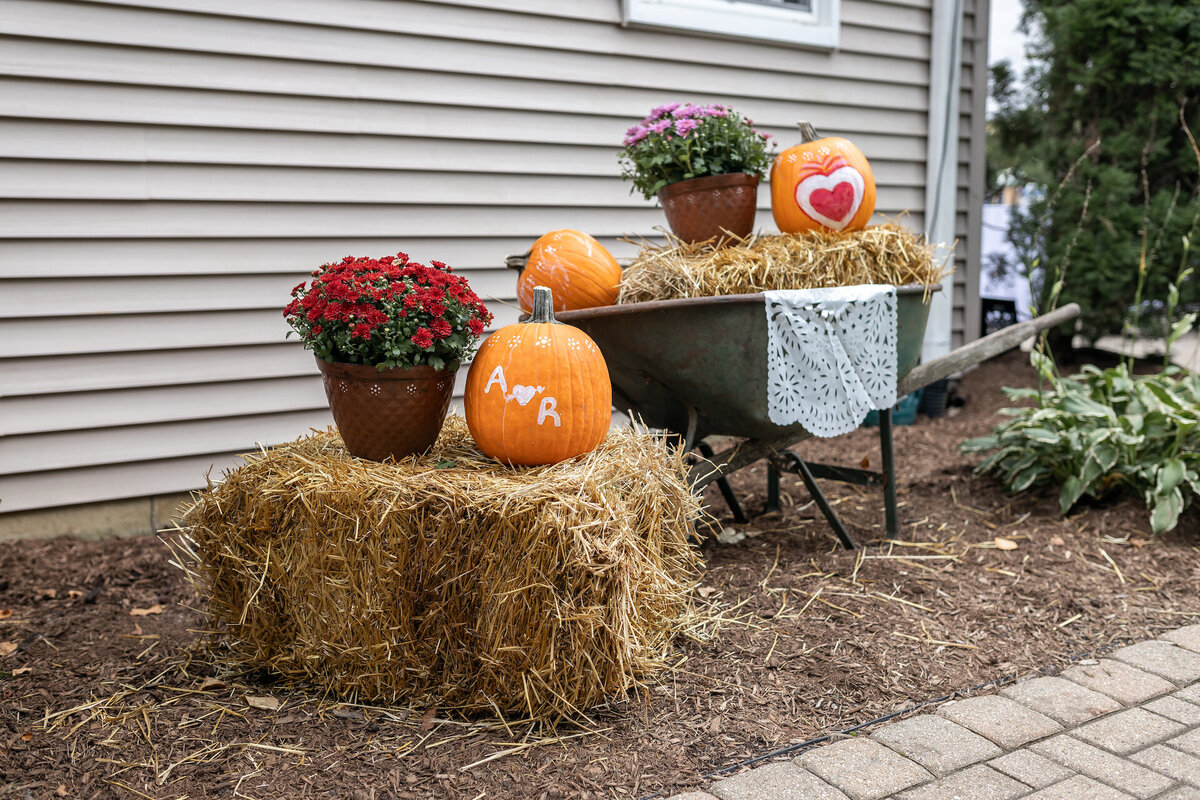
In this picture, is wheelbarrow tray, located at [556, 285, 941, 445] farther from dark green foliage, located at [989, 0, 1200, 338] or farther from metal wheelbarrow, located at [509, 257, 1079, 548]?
dark green foliage, located at [989, 0, 1200, 338]

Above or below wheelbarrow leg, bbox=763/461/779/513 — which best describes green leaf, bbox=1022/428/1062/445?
above

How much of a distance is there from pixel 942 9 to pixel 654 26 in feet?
6.23

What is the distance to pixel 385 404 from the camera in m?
1.90

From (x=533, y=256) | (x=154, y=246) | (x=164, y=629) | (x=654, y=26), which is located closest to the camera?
(x=164, y=629)

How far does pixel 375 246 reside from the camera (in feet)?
11.3

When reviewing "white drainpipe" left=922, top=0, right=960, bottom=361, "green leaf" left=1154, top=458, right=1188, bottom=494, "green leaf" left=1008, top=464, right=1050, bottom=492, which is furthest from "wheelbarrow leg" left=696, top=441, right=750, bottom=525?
"white drainpipe" left=922, top=0, right=960, bottom=361

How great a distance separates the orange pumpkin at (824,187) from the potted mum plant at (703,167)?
0.10m

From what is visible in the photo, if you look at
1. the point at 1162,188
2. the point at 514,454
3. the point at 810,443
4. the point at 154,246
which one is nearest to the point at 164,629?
the point at 514,454

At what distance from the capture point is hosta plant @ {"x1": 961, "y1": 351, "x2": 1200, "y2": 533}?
2996 mm

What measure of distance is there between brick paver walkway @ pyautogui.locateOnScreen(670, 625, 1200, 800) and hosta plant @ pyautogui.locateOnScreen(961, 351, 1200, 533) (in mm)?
1103

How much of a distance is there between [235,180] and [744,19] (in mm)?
2400

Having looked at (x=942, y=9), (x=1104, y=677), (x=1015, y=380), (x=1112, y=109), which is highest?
(x=942, y=9)

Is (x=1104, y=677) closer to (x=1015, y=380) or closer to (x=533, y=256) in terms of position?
(x=533, y=256)

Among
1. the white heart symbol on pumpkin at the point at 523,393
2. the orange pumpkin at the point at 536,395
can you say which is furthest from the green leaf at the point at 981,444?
the white heart symbol on pumpkin at the point at 523,393
